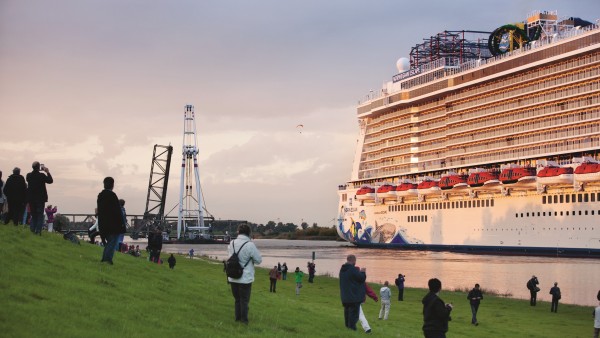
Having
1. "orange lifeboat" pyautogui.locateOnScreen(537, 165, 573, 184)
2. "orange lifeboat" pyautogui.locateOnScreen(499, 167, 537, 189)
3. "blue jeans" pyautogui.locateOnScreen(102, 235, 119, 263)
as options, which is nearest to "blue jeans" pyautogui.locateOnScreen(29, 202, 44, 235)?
"blue jeans" pyautogui.locateOnScreen(102, 235, 119, 263)

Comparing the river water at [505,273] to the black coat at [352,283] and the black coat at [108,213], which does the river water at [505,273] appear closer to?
the black coat at [352,283]

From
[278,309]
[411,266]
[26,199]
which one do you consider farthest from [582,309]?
[411,266]

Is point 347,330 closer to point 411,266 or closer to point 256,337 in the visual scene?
point 256,337

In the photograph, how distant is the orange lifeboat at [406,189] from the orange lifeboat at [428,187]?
153cm

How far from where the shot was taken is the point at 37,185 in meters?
24.0

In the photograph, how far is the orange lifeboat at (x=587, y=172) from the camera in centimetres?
8081

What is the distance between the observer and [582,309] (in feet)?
125

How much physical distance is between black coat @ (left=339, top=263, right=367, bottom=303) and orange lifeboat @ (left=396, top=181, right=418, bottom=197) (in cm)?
9598

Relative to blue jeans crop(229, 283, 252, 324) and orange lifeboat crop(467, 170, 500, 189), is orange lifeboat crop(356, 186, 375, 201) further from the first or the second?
blue jeans crop(229, 283, 252, 324)

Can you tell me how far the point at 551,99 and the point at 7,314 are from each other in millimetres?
88436

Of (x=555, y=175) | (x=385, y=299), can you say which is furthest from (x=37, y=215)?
(x=555, y=175)

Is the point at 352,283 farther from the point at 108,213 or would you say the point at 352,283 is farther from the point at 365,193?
the point at 365,193

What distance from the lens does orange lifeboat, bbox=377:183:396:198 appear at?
390 ft

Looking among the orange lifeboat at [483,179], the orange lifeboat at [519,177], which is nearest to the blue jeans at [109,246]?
the orange lifeboat at [519,177]
